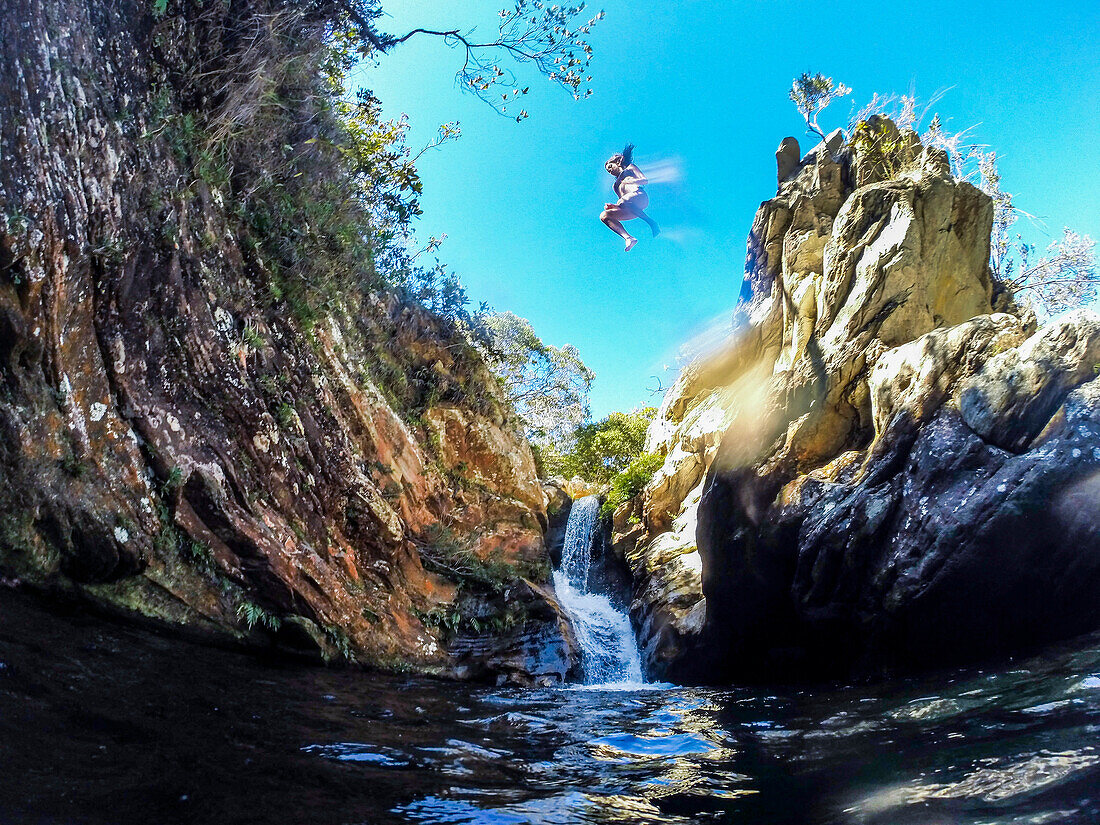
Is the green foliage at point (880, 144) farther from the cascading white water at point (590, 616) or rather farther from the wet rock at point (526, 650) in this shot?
the cascading white water at point (590, 616)

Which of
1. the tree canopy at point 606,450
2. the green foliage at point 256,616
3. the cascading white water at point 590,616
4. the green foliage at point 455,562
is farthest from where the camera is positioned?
the tree canopy at point 606,450

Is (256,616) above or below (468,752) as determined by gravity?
above

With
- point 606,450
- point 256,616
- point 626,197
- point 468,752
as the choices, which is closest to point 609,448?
point 606,450

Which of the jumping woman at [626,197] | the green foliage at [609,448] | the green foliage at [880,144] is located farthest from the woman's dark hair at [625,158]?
the green foliage at [609,448]

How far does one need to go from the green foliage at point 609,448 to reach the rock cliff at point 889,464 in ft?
42.9

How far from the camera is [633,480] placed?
22234 millimetres

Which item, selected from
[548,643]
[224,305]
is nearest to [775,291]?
[548,643]

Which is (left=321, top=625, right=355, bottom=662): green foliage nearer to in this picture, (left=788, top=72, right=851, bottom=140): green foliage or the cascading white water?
the cascading white water

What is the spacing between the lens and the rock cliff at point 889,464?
7410 mm

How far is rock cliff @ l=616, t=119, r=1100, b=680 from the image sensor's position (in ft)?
24.3

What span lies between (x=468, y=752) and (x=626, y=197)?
12026mm

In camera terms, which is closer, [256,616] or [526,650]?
[256,616]

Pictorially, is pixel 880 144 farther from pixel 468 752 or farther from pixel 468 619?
pixel 468 752

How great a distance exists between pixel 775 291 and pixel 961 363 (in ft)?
27.3
